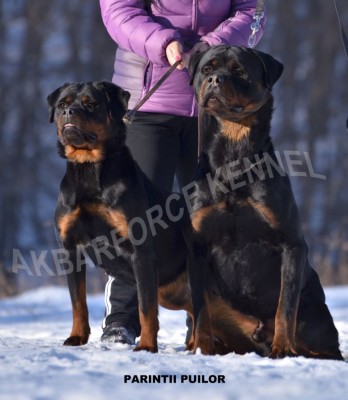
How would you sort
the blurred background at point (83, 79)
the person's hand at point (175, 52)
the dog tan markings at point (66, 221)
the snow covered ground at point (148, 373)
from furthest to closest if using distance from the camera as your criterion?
the blurred background at point (83, 79)
the person's hand at point (175, 52)
the dog tan markings at point (66, 221)
the snow covered ground at point (148, 373)

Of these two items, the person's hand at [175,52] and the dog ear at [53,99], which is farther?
the person's hand at [175,52]

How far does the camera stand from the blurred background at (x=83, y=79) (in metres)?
20.1

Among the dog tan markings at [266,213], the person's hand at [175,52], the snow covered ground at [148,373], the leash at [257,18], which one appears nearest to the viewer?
the snow covered ground at [148,373]

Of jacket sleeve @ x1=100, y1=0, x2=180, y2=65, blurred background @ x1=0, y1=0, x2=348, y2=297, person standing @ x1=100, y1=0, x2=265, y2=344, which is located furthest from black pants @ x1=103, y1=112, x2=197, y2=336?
blurred background @ x1=0, y1=0, x2=348, y2=297

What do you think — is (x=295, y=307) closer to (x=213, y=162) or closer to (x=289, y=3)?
(x=213, y=162)

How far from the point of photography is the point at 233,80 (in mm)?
3887

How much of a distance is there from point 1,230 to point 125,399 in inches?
654

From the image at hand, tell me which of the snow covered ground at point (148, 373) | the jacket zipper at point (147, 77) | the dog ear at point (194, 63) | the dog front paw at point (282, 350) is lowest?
the dog front paw at point (282, 350)

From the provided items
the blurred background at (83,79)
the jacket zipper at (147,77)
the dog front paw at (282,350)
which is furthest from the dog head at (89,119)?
the blurred background at (83,79)

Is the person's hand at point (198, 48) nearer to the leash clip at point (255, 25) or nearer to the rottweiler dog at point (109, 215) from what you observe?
the leash clip at point (255, 25)

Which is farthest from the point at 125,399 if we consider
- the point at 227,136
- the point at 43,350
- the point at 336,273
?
the point at 336,273

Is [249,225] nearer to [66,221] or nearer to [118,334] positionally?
[66,221]

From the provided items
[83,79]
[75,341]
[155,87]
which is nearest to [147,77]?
[155,87]

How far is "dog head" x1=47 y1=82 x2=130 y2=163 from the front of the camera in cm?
395
